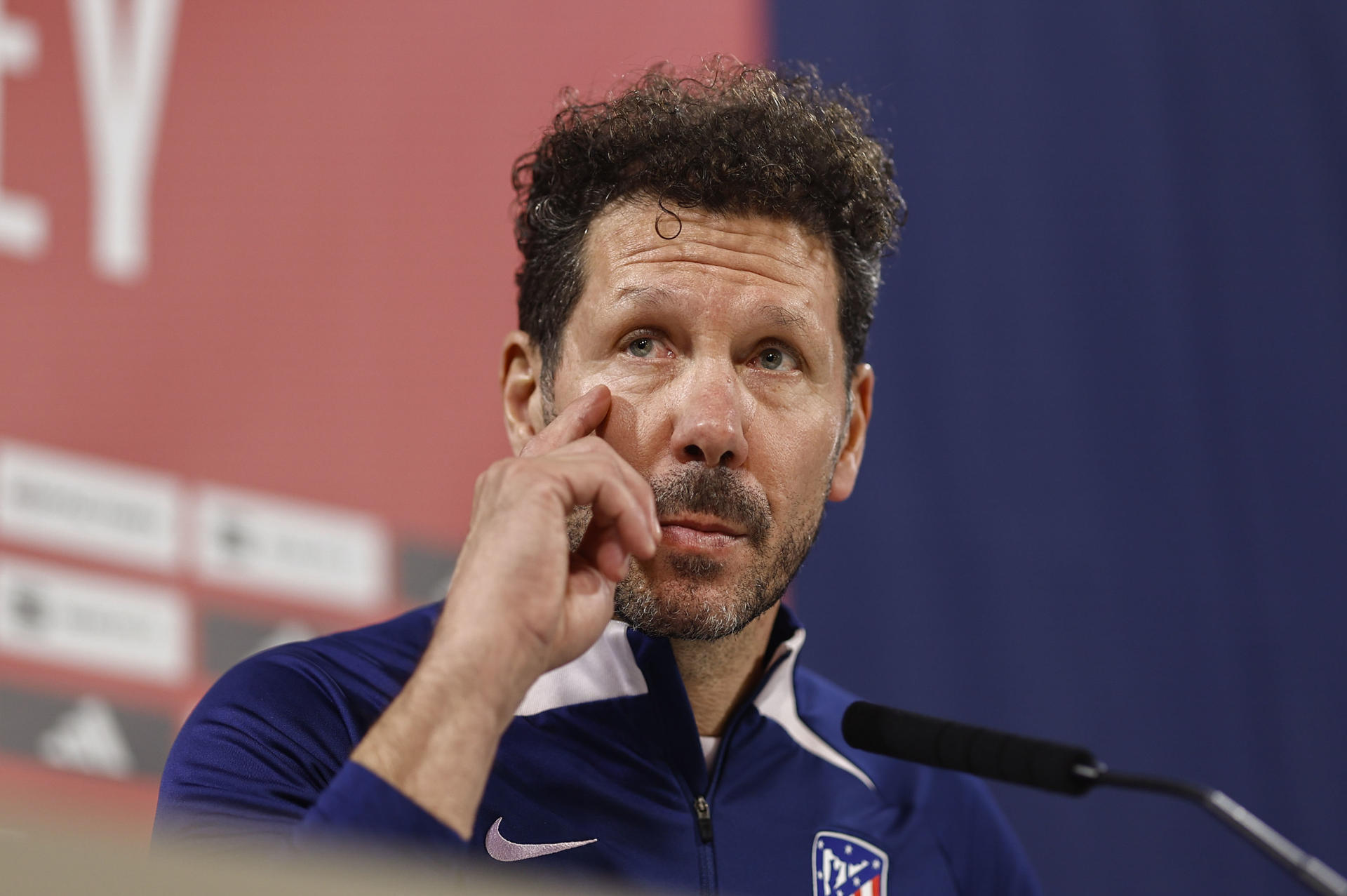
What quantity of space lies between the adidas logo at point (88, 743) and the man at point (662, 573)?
Answer: 0.75 m

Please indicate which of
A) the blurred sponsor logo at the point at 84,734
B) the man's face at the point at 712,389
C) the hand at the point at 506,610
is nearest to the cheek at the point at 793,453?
the man's face at the point at 712,389

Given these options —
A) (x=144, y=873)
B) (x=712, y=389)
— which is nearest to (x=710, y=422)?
(x=712, y=389)

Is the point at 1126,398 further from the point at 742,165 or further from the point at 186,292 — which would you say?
the point at 186,292

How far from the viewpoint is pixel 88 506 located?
1885 mm

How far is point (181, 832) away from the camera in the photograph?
101cm

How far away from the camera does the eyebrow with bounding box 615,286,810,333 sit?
1281 mm

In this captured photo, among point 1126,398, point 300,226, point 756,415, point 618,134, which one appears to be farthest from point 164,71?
point 1126,398

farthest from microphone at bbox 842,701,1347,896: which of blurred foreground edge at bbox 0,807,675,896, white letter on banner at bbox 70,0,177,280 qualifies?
white letter on banner at bbox 70,0,177,280

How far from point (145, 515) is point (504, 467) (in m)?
1.10

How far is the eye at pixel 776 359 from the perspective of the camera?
4.34 feet

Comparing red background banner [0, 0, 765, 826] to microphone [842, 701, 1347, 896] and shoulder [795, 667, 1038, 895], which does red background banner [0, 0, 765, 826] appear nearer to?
shoulder [795, 667, 1038, 895]

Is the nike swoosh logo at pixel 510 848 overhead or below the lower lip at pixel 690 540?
below

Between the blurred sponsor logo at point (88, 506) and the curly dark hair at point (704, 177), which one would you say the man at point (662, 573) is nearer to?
the curly dark hair at point (704, 177)

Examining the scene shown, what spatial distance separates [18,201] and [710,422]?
127 cm
